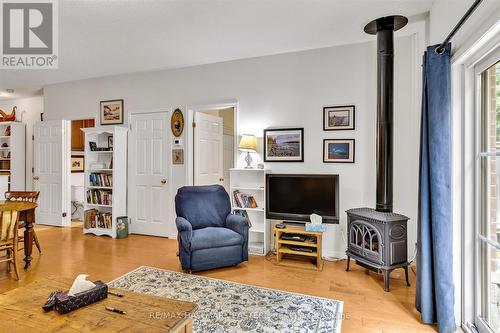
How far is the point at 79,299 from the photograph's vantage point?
1464 millimetres

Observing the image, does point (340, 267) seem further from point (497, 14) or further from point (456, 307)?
point (497, 14)

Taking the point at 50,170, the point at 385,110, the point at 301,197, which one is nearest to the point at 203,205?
the point at 301,197

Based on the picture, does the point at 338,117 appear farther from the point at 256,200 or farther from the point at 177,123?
the point at 177,123

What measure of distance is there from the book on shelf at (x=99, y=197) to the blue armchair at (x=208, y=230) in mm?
2106

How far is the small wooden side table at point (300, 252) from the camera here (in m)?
3.32

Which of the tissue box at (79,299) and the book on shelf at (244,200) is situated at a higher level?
the book on shelf at (244,200)

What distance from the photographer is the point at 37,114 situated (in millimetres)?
6379

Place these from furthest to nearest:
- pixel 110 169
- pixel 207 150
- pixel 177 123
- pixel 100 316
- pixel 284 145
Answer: pixel 110 169 < pixel 207 150 < pixel 177 123 < pixel 284 145 < pixel 100 316

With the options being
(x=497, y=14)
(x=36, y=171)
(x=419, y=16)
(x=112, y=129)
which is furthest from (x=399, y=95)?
(x=36, y=171)

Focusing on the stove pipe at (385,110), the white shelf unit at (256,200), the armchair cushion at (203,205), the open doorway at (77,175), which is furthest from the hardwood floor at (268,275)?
the open doorway at (77,175)

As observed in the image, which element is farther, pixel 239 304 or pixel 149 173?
pixel 149 173

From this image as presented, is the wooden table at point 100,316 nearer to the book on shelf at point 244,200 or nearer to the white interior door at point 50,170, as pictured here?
the book on shelf at point 244,200

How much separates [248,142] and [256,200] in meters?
0.86

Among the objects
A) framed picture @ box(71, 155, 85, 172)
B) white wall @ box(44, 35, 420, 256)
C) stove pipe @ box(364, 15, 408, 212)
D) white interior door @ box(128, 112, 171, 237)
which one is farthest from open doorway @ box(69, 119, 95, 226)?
stove pipe @ box(364, 15, 408, 212)
